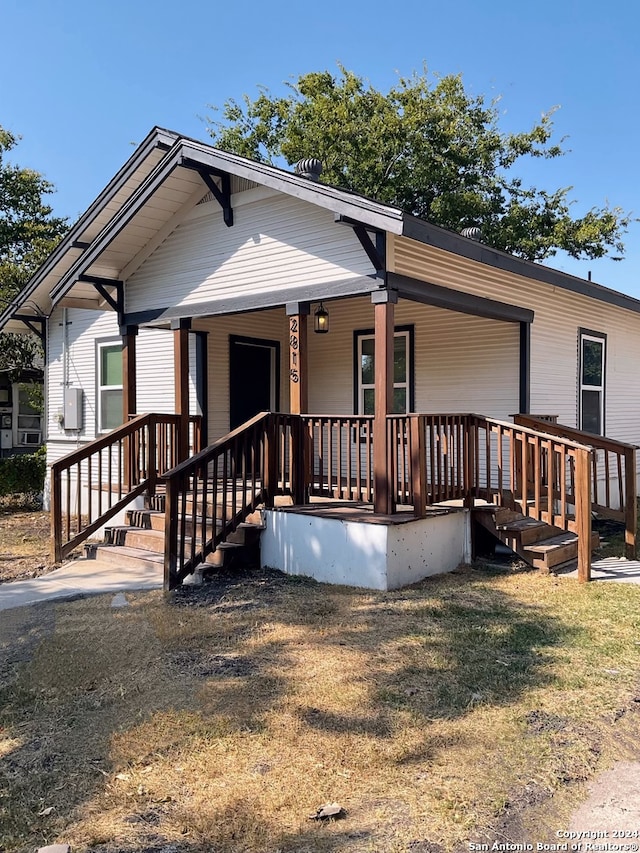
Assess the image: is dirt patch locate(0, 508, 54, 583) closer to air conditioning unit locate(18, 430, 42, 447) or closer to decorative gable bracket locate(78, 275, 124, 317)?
decorative gable bracket locate(78, 275, 124, 317)

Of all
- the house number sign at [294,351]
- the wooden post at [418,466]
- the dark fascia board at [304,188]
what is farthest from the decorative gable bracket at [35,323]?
the wooden post at [418,466]

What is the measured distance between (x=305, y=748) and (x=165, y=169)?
7257 millimetres

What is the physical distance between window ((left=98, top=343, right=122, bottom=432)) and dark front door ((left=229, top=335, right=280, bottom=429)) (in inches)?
90.6

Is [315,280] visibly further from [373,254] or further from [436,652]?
[436,652]

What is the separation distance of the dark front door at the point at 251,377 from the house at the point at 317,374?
0.04m

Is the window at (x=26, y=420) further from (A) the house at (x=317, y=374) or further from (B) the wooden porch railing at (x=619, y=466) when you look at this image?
(B) the wooden porch railing at (x=619, y=466)

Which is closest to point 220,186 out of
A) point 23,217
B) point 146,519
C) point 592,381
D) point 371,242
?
point 371,242

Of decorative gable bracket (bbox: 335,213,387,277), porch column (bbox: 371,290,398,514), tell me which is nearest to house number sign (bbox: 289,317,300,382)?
porch column (bbox: 371,290,398,514)

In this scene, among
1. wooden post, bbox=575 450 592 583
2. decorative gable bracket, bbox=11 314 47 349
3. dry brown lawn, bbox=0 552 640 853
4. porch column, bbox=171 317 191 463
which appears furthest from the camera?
decorative gable bracket, bbox=11 314 47 349

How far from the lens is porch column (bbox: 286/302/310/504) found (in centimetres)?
756

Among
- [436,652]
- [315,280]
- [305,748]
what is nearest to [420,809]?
[305,748]

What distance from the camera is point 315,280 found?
764 centimetres

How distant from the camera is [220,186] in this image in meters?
8.66

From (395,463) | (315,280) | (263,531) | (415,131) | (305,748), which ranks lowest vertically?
(305,748)
